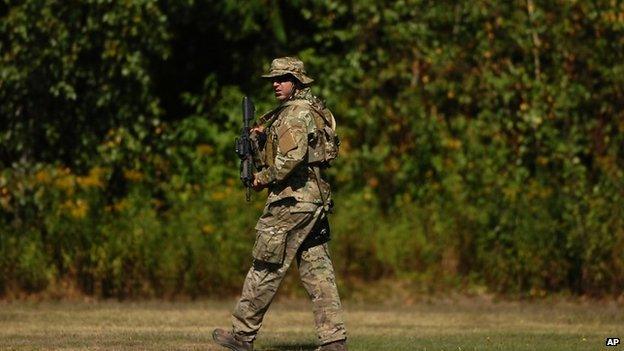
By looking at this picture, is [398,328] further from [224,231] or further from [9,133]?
[9,133]

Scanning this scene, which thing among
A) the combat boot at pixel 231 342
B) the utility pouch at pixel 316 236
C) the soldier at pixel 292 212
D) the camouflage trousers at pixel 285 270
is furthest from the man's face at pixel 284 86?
the combat boot at pixel 231 342

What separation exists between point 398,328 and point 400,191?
5588 millimetres

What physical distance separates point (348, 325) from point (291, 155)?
4297mm

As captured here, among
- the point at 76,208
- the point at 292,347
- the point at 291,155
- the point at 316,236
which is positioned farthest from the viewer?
the point at 76,208

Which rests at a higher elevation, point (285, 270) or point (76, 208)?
point (76, 208)

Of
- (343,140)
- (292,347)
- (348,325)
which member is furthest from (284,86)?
(343,140)

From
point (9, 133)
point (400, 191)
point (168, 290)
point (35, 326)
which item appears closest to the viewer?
point (35, 326)

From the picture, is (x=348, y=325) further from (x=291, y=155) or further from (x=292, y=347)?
(x=291, y=155)

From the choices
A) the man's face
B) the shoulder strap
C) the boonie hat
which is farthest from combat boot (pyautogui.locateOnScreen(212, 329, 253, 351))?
the boonie hat

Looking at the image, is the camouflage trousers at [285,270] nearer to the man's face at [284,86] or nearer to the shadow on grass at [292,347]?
the man's face at [284,86]

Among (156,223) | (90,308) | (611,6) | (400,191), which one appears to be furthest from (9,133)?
(611,6)

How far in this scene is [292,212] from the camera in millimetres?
11062

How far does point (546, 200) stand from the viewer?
1825cm

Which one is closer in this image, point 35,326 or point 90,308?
point 35,326
